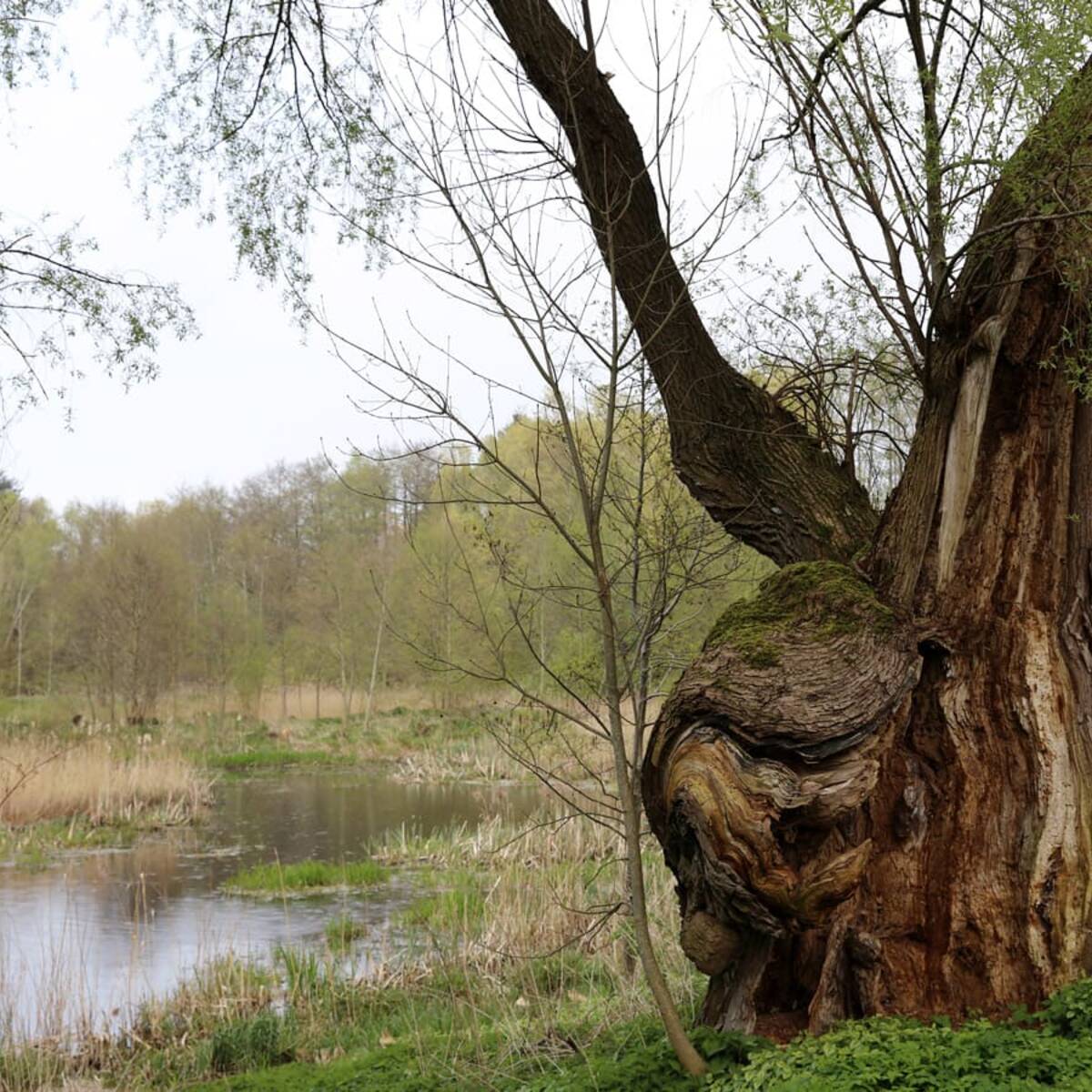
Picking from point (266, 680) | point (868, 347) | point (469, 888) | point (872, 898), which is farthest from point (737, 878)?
point (266, 680)

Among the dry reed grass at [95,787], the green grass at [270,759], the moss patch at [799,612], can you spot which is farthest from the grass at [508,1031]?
the green grass at [270,759]

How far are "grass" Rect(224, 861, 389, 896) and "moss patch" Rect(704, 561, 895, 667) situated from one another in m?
6.85

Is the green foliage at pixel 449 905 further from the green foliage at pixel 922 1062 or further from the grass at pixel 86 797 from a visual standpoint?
the grass at pixel 86 797

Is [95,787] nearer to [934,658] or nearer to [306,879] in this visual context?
[306,879]

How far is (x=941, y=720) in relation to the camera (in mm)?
3518

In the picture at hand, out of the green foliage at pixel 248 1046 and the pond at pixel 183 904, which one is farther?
the pond at pixel 183 904

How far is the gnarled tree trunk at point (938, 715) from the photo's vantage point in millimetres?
3148

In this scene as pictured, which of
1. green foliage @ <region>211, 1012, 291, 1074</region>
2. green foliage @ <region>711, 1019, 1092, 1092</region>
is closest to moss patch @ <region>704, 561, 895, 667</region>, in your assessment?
green foliage @ <region>711, 1019, 1092, 1092</region>

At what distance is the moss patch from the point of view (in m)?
3.41

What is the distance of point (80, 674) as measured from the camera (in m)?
23.1

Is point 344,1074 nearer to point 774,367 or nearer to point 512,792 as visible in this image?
point 774,367

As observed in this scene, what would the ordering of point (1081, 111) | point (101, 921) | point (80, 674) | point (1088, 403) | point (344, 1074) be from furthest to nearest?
point (80, 674), point (101, 921), point (344, 1074), point (1088, 403), point (1081, 111)

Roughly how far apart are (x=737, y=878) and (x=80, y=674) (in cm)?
2238

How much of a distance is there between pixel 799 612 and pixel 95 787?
1180 centimetres
